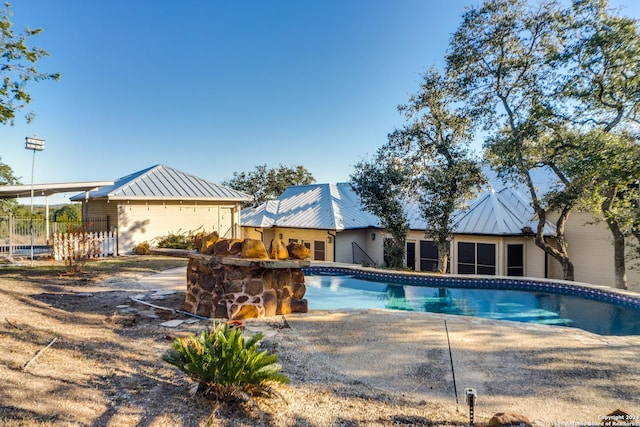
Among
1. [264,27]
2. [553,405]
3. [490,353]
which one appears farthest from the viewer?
[264,27]

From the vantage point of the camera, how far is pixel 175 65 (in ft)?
52.3

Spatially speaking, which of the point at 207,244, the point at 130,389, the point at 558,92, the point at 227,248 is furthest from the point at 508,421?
the point at 558,92

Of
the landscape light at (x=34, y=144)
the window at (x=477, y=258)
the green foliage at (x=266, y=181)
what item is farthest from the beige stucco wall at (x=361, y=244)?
the green foliage at (x=266, y=181)

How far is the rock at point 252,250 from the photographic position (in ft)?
20.4

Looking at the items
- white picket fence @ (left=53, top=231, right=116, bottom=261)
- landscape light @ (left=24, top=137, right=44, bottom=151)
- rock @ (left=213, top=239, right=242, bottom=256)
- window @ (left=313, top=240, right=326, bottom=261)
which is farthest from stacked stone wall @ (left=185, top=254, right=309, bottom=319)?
window @ (left=313, top=240, right=326, bottom=261)

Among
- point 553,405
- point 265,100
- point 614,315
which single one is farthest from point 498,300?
point 265,100

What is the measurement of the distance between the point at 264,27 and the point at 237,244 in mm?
11425

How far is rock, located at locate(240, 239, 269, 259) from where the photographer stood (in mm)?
6215

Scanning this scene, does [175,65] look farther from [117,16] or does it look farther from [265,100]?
[265,100]

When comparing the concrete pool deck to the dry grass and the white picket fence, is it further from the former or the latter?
the white picket fence

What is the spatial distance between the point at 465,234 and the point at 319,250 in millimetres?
7203

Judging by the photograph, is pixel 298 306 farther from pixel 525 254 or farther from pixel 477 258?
pixel 525 254

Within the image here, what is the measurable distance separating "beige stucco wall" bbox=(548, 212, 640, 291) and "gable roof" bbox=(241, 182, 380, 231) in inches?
317

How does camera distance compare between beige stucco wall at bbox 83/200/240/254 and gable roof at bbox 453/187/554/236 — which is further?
beige stucco wall at bbox 83/200/240/254
